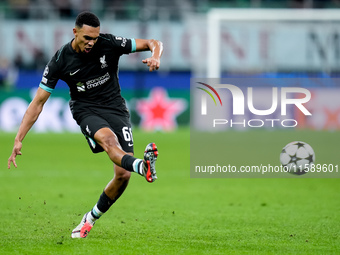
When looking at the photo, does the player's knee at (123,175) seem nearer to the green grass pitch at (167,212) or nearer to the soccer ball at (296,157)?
the green grass pitch at (167,212)

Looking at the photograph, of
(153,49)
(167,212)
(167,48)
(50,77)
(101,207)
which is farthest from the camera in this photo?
(167,48)

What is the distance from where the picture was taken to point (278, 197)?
10852 mm

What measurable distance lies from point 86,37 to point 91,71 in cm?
44

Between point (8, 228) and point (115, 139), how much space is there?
6.33ft

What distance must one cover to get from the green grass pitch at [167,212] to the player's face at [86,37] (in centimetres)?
201

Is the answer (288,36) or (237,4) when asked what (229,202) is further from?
(237,4)

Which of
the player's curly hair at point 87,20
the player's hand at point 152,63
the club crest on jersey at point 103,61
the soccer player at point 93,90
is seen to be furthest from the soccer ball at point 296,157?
the player's curly hair at point 87,20

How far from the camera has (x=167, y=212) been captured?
9219mm

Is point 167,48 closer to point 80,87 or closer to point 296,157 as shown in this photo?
point 296,157

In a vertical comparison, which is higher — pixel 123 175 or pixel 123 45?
pixel 123 45

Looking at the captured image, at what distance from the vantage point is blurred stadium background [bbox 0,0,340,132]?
22.5 metres

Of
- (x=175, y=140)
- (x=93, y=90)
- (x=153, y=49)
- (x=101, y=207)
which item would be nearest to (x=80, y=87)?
(x=93, y=90)

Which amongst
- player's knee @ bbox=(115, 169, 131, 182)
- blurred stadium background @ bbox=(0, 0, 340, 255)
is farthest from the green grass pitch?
player's knee @ bbox=(115, 169, 131, 182)

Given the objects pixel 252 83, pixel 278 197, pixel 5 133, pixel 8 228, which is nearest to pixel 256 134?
pixel 252 83
